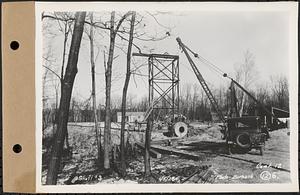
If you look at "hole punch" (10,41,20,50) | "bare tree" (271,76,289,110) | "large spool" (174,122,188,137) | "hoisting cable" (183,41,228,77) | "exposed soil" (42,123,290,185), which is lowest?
"exposed soil" (42,123,290,185)

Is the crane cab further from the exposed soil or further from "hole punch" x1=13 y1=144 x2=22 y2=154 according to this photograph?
"hole punch" x1=13 y1=144 x2=22 y2=154

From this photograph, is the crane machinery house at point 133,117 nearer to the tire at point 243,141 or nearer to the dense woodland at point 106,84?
the dense woodland at point 106,84

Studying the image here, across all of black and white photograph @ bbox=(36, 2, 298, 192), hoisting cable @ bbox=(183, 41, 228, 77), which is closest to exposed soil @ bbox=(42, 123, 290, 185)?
black and white photograph @ bbox=(36, 2, 298, 192)

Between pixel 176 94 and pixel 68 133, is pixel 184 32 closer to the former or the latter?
pixel 176 94

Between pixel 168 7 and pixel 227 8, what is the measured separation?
15cm

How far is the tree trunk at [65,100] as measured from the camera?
0.93m

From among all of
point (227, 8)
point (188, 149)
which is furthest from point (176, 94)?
point (227, 8)

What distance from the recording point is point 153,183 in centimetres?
94

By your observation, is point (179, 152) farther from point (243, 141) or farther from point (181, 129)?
point (243, 141)

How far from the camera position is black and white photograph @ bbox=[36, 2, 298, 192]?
93 centimetres

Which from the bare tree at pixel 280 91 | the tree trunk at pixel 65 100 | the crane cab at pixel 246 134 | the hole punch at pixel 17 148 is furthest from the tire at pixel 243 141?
the hole punch at pixel 17 148

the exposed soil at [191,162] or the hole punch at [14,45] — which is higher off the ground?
the hole punch at [14,45]

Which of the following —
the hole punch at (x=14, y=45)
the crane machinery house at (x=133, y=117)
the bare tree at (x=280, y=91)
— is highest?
the hole punch at (x=14, y=45)

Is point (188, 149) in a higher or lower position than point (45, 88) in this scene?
lower
